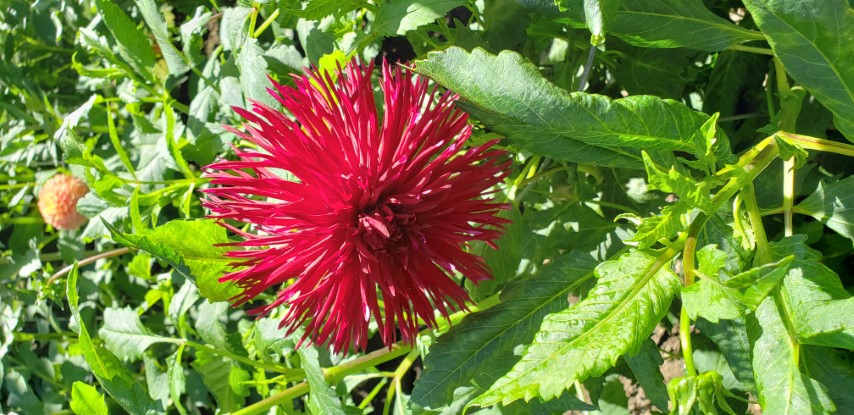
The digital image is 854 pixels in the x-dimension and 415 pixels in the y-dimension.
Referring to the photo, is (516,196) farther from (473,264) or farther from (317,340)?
(317,340)

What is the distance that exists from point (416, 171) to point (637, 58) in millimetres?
416

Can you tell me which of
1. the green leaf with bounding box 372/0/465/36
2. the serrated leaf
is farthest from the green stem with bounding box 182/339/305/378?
A: the serrated leaf

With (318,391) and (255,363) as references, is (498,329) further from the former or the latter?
(255,363)

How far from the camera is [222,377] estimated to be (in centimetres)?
115

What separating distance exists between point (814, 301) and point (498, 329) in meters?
0.29

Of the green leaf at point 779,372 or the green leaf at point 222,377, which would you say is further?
the green leaf at point 222,377

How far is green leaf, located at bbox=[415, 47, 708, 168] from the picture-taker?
62 cm

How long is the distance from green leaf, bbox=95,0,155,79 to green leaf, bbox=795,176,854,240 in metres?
0.93

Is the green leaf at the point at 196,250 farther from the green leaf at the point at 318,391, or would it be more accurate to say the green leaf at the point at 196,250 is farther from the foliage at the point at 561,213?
the green leaf at the point at 318,391

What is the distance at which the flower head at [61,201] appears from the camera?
4.74 feet

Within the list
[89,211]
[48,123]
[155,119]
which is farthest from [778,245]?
[48,123]

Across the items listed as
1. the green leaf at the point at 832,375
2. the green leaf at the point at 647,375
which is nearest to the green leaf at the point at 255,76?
the green leaf at the point at 647,375

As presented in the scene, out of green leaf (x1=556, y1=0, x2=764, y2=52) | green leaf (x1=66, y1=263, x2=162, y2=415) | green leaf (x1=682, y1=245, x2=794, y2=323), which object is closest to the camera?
green leaf (x1=682, y1=245, x2=794, y2=323)

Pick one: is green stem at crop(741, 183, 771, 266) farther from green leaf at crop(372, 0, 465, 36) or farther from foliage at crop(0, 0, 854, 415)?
green leaf at crop(372, 0, 465, 36)
